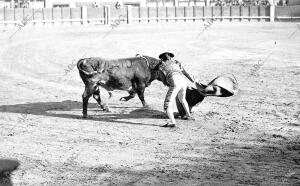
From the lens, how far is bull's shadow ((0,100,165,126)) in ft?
37.4

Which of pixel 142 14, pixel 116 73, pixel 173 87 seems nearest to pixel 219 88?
pixel 173 87

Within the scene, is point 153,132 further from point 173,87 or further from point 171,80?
point 171,80

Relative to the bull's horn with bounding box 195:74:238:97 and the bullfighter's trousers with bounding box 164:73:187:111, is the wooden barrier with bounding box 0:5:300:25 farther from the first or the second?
the bullfighter's trousers with bounding box 164:73:187:111

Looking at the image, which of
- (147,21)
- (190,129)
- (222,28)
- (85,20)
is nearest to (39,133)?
(190,129)

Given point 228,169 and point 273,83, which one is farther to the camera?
point 273,83

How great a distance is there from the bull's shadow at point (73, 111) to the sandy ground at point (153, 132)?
2 centimetres

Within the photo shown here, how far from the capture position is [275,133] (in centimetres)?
978

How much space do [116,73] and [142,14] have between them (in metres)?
34.2

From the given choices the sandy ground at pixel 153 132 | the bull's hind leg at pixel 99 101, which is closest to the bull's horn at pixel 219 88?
the sandy ground at pixel 153 132

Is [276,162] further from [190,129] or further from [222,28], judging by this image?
[222,28]

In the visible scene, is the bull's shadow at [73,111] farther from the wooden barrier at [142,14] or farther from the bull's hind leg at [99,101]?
the wooden barrier at [142,14]

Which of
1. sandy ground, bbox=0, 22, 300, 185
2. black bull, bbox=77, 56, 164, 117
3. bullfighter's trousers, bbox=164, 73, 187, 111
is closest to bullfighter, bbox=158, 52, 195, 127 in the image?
bullfighter's trousers, bbox=164, 73, 187, 111

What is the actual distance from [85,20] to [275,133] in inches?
1301

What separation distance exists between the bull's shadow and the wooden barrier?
26597mm
